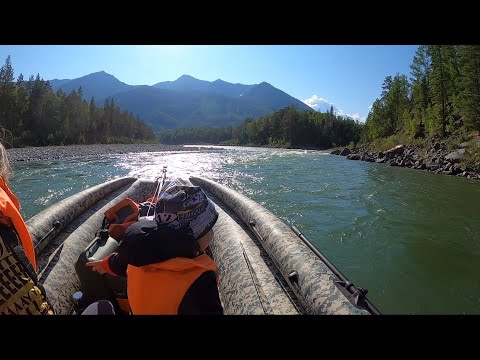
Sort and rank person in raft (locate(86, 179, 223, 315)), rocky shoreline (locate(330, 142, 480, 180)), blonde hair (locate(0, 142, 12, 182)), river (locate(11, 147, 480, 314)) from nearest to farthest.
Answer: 1. blonde hair (locate(0, 142, 12, 182))
2. person in raft (locate(86, 179, 223, 315))
3. river (locate(11, 147, 480, 314))
4. rocky shoreline (locate(330, 142, 480, 180))

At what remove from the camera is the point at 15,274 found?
146cm

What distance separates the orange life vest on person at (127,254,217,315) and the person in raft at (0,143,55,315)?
2.22 feet

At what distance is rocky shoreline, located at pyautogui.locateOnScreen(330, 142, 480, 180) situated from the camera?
23656 mm

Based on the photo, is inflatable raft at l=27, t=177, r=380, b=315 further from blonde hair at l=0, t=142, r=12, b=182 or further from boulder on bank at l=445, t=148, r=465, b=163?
boulder on bank at l=445, t=148, r=465, b=163

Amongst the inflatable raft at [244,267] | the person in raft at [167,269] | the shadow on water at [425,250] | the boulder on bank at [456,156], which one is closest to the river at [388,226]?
the shadow on water at [425,250]

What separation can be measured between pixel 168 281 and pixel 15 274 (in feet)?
3.04

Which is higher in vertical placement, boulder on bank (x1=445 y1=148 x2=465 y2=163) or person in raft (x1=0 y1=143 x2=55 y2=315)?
boulder on bank (x1=445 y1=148 x2=465 y2=163)

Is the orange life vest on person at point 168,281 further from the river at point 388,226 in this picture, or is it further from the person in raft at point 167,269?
the river at point 388,226

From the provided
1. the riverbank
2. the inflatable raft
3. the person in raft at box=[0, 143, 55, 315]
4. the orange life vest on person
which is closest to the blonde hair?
the person in raft at box=[0, 143, 55, 315]

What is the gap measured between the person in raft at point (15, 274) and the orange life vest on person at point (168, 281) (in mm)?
677

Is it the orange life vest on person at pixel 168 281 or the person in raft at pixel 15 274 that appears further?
the orange life vest on person at pixel 168 281

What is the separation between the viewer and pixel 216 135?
502ft

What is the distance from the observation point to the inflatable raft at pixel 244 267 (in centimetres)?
289
